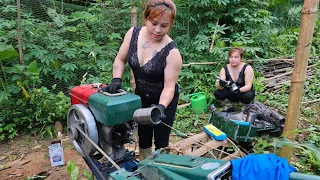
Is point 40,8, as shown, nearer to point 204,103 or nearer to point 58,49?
point 58,49

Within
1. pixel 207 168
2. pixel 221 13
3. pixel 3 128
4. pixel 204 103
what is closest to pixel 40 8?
pixel 3 128

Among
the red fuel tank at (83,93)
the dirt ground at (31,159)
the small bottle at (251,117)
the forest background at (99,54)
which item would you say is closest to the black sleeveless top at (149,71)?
the red fuel tank at (83,93)

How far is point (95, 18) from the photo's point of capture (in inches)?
189

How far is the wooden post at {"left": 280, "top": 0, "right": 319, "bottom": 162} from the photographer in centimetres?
162

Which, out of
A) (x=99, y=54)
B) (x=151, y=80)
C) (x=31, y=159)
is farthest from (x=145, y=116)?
(x=99, y=54)

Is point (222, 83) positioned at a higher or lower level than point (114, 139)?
higher

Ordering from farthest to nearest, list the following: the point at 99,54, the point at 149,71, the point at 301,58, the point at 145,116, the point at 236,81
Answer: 1. the point at 99,54
2. the point at 236,81
3. the point at 149,71
4. the point at 301,58
5. the point at 145,116

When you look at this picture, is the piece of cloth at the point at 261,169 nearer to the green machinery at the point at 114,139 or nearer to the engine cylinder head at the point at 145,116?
the green machinery at the point at 114,139

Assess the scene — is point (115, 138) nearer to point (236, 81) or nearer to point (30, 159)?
point (30, 159)

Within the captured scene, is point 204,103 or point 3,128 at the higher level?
point 204,103

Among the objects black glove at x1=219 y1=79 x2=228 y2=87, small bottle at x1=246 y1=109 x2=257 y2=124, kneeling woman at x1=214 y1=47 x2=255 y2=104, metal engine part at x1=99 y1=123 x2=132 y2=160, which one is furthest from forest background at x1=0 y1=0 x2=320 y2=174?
metal engine part at x1=99 y1=123 x2=132 y2=160

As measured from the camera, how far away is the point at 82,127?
1849 millimetres

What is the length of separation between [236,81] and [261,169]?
3371 mm

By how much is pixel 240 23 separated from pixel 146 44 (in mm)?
4432
